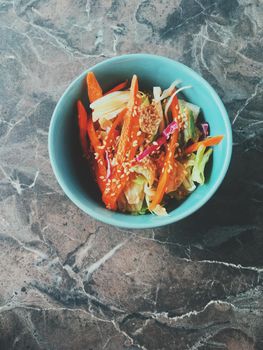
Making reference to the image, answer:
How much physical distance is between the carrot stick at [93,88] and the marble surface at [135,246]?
0.72 feet

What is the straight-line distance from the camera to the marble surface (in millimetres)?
1272

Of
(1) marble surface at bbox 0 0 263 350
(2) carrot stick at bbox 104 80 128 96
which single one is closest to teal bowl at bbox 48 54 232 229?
(2) carrot stick at bbox 104 80 128 96

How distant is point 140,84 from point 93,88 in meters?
0.12

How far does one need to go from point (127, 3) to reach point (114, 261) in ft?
2.09

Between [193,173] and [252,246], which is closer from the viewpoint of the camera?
[193,173]

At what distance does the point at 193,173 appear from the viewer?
1.13m

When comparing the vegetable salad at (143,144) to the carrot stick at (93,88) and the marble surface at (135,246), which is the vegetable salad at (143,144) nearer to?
the carrot stick at (93,88)

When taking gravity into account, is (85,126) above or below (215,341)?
above

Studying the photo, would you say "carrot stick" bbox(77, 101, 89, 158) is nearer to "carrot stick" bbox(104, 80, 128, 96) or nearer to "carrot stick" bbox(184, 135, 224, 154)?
"carrot stick" bbox(104, 80, 128, 96)

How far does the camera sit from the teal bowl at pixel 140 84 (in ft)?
3.55

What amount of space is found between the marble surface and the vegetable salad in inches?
6.5

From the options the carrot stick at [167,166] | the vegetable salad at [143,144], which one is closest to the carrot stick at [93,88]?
the vegetable salad at [143,144]

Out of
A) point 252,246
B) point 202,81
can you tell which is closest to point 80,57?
point 202,81

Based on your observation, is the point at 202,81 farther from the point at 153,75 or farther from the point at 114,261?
the point at 114,261
